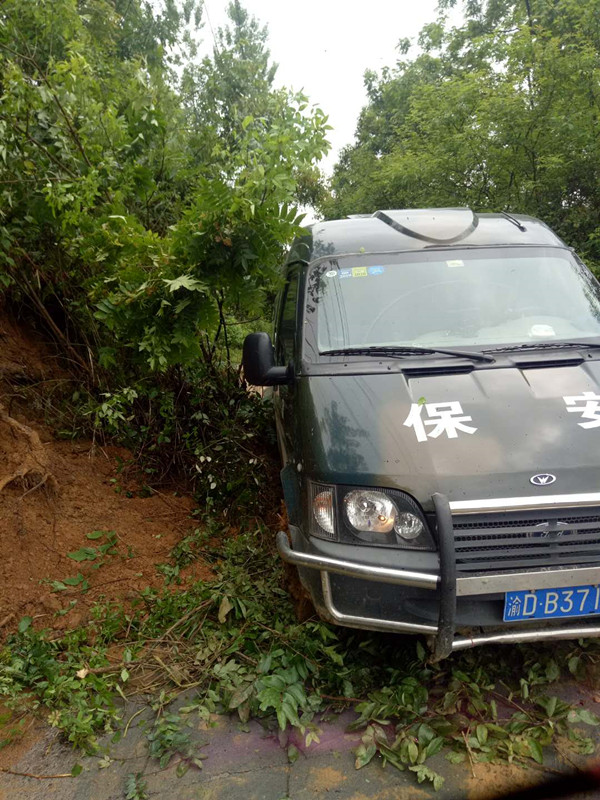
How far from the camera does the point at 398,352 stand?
3.21 meters

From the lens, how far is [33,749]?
2701mm

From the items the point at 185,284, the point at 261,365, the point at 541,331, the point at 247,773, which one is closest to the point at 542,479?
the point at 541,331

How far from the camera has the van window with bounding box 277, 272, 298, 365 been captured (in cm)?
383

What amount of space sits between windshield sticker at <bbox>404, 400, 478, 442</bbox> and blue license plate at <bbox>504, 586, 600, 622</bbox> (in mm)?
743

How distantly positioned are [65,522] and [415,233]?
10.7ft

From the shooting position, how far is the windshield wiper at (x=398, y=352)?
3121 mm

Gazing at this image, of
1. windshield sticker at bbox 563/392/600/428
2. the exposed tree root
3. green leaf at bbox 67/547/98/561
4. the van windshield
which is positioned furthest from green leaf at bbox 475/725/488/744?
the exposed tree root

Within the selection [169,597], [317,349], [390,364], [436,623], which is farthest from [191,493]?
[436,623]

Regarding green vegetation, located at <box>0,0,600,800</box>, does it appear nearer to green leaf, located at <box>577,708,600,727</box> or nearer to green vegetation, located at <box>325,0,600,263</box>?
green leaf, located at <box>577,708,600,727</box>

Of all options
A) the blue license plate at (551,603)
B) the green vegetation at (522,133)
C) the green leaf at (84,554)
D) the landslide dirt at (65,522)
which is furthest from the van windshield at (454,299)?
the green vegetation at (522,133)

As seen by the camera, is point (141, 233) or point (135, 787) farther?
point (141, 233)

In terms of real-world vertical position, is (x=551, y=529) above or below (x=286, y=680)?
above

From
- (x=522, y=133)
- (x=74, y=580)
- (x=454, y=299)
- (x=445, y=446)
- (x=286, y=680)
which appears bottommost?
(x=286, y=680)

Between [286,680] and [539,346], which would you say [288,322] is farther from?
[286,680]
